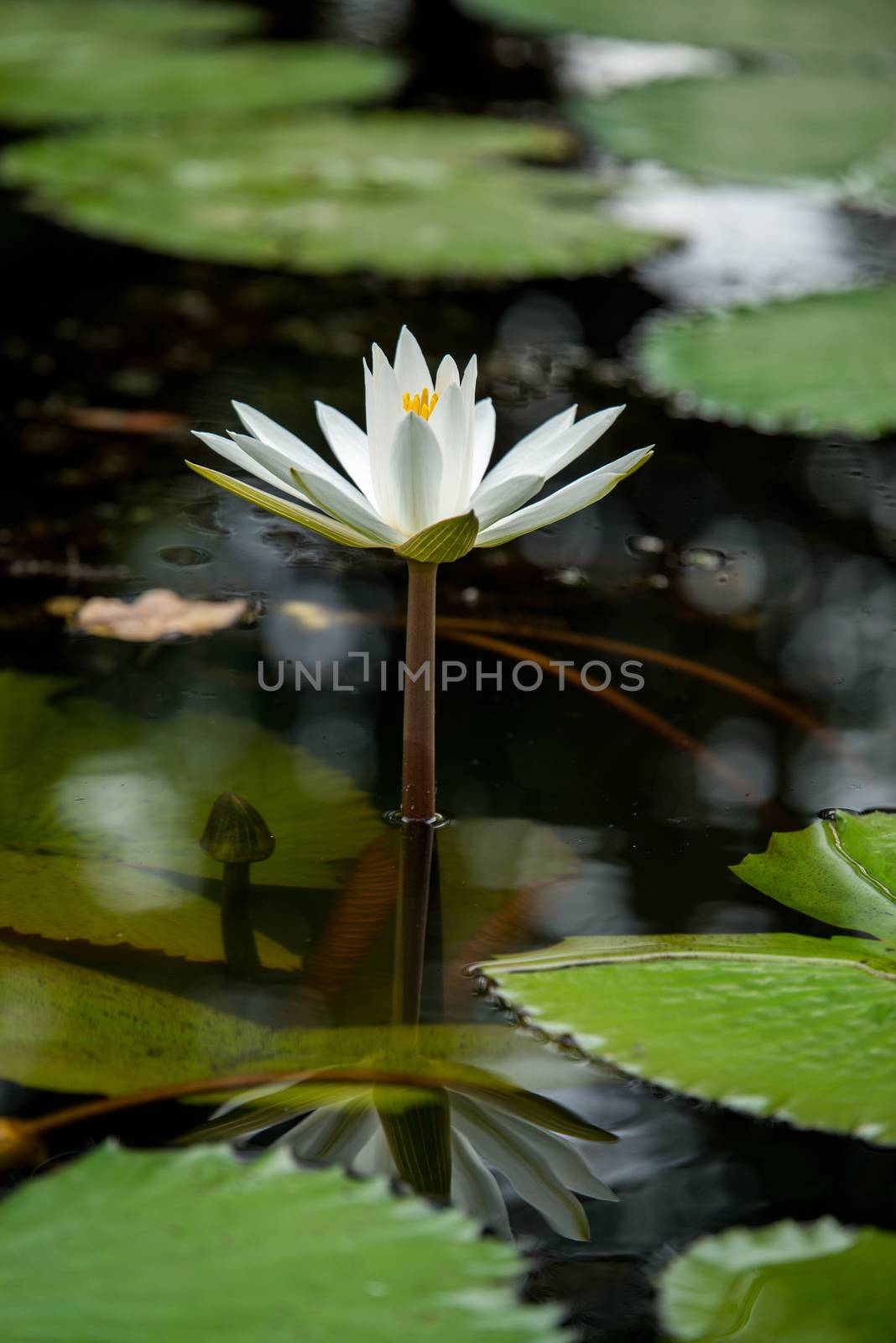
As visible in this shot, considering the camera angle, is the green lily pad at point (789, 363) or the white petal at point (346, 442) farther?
the green lily pad at point (789, 363)

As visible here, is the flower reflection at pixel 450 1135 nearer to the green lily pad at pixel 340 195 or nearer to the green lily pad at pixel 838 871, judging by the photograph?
the green lily pad at pixel 838 871

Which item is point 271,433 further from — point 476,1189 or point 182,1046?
point 476,1189

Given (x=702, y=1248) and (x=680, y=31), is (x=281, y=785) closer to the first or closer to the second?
(x=702, y=1248)

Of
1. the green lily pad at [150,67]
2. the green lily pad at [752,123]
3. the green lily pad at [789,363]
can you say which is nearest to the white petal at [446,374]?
the green lily pad at [789,363]

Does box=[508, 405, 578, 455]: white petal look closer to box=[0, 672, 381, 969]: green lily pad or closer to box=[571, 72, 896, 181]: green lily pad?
box=[0, 672, 381, 969]: green lily pad

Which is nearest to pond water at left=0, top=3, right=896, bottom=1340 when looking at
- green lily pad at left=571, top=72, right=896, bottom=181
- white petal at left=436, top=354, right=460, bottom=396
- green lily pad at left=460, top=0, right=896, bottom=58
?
white petal at left=436, top=354, right=460, bottom=396

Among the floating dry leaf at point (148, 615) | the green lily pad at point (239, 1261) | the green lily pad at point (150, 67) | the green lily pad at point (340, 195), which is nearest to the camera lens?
the green lily pad at point (239, 1261)

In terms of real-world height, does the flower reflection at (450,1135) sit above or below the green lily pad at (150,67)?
below

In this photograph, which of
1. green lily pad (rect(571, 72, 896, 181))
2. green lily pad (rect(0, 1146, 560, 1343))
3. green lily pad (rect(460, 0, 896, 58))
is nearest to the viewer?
green lily pad (rect(0, 1146, 560, 1343))
